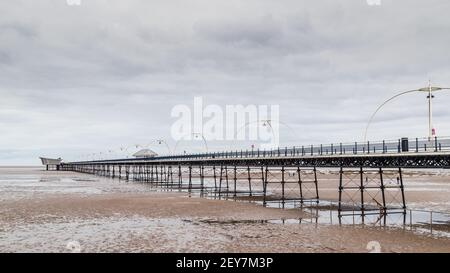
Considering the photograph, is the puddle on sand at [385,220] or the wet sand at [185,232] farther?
the puddle on sand at [385,220]

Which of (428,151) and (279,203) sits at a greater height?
(428,151)

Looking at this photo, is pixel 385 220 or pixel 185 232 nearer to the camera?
pixel 185 232

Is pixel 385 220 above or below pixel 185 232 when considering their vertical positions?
below

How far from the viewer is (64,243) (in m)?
21.7

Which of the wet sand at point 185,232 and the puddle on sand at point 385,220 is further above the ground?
the wet sand at point 185,232

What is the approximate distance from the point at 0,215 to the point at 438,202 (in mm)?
40445

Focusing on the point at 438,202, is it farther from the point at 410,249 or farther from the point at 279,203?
the point at 410,249

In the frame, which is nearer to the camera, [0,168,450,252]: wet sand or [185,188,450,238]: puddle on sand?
[0,168,450,252]: wet sand

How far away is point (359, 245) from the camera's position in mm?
21719

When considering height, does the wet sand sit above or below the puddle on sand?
above
